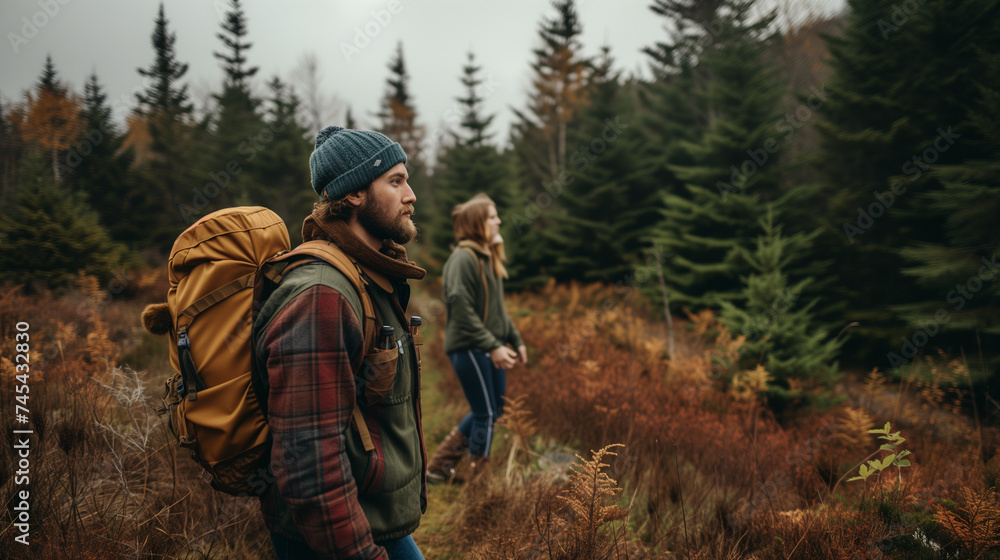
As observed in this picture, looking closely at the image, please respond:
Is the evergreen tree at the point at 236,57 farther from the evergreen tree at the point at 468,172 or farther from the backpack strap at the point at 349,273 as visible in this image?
the backpack strap at the point at 349,273

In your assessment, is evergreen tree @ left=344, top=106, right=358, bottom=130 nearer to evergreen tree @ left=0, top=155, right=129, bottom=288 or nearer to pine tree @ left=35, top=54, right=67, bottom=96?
pine tree @ left=35, top=54, right=67, bottom=96

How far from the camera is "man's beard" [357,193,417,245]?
1.65m

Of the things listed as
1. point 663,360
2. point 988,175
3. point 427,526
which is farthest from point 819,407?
point 427,526

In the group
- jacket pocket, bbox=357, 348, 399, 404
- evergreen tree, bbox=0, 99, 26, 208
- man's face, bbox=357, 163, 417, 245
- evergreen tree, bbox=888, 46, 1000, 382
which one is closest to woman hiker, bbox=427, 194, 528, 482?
man's face, bbox=357, 163, 417, 245

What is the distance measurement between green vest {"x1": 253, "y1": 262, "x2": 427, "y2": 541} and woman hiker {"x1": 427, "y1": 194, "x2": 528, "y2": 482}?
178cm

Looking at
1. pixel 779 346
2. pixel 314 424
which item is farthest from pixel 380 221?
pixel 779 346

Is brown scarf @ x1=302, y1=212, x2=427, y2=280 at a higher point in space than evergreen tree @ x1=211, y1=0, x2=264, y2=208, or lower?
lower

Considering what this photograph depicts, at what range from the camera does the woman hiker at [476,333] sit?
360cm

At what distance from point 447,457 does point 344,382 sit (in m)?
2.94

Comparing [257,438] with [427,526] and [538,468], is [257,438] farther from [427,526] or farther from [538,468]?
[538,468]

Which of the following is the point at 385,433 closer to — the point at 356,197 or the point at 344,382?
the point at 344,382

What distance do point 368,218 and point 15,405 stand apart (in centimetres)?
342

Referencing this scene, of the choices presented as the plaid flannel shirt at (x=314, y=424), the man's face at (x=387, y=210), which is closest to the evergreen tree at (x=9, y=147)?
the man's face at (x=387, y=210)

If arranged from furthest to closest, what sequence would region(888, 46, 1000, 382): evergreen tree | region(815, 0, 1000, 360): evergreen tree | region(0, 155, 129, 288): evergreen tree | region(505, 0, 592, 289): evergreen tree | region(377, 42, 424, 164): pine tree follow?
region(377, 42, 424, 164): pine tree < region(505, 0, 592, 289): evergreen tree < region(815, 0, 1000, 360): evergreen tree < region(0, 155, 129, 288): evergreen tree < region(888, 46, 1000, 382): evergreen tree
